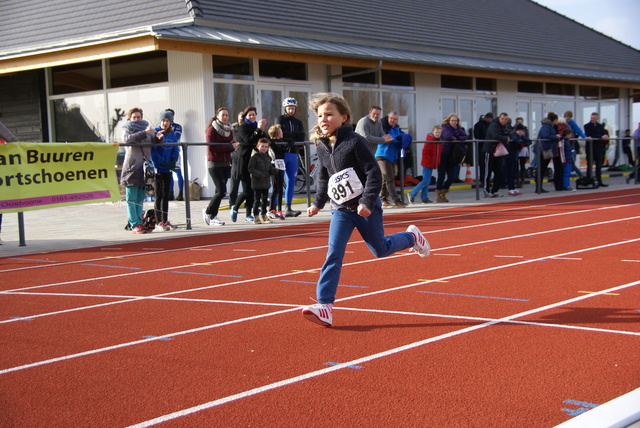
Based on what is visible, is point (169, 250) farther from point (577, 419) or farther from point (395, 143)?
point (577, 419)

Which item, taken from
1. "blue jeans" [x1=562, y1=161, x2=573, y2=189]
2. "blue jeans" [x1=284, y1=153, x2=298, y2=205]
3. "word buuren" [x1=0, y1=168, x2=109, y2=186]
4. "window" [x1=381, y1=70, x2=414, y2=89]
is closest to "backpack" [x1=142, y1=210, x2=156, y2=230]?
"word buuren" [x1=0, y1=168, x2=109, y2=186]

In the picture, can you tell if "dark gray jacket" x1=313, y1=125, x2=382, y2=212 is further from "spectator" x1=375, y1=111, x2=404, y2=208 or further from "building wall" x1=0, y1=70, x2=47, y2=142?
"building wall" x1=0, y1=70, x2=47, y2=142

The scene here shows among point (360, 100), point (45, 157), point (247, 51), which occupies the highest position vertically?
point (247, 51)

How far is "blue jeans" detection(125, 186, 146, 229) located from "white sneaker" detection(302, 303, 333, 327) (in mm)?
7544

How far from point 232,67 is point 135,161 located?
7.46m

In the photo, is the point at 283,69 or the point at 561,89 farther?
the point at 561,89

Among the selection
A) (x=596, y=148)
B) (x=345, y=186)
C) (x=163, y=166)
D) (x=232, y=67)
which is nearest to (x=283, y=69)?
(x=232, y=67)

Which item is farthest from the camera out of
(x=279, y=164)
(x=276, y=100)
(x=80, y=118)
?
(x=80, y=118)

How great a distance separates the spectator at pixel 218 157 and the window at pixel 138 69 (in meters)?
5.84

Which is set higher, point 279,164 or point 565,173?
point 279,164

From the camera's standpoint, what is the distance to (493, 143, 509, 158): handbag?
18078 millimetres

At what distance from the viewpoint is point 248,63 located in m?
19.5

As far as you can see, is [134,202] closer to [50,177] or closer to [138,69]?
[50,177]

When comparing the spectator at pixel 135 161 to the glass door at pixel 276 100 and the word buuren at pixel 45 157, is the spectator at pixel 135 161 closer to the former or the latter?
the word buuren at pixel 45 157
